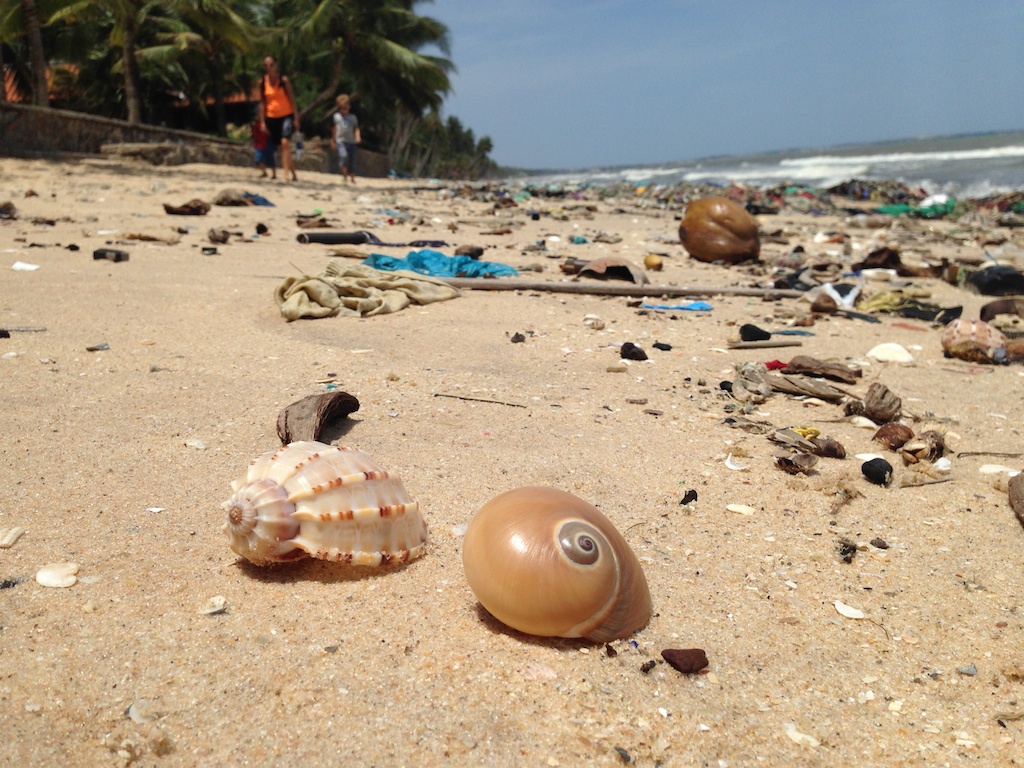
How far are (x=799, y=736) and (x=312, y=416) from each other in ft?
5.70

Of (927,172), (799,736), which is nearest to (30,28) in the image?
(799,736)

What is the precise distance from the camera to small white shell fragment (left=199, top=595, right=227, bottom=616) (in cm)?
179

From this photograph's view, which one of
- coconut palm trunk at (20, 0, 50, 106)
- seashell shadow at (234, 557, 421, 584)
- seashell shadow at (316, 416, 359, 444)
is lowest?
seashell shadow at (234, 557, 421, 584)

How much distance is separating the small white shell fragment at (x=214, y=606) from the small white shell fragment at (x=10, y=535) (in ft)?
1.89

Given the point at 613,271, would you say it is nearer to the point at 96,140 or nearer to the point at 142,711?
the point at 142,711

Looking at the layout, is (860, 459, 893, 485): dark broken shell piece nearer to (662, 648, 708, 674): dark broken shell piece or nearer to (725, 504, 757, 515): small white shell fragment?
(725, 504, 757, 515): small white shell fragment

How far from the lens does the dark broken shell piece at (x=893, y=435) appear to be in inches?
117

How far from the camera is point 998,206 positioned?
14.2 m

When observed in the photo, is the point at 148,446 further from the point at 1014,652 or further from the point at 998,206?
the point at 998,206

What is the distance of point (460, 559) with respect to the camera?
2.08 m

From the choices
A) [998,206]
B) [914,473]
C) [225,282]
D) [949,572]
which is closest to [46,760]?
[949,572]

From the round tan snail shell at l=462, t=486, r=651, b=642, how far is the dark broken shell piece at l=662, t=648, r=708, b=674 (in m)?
0.11

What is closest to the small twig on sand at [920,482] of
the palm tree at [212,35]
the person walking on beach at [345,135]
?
the person walking on beach at [345,135]

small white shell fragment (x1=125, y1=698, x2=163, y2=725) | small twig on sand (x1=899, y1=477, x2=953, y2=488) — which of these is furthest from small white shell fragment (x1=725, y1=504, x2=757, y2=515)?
small white shell fragment (x1=125, y1=698, x2=163, y2=725)
